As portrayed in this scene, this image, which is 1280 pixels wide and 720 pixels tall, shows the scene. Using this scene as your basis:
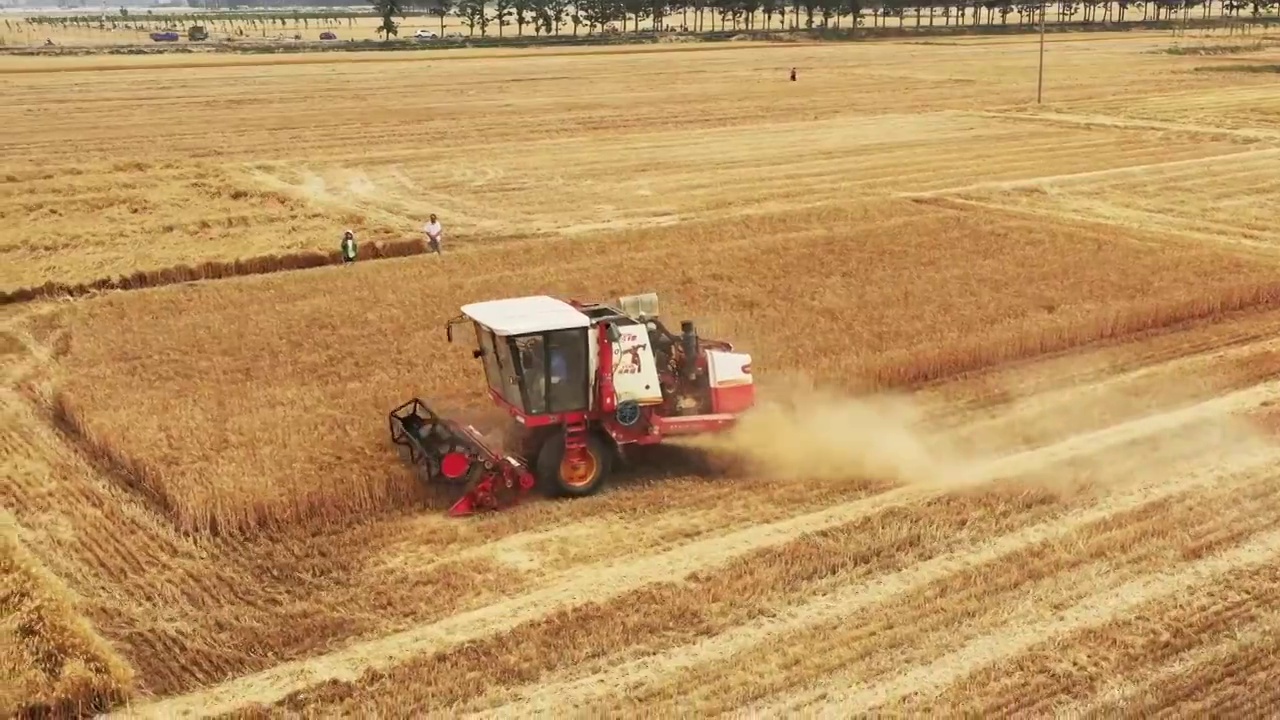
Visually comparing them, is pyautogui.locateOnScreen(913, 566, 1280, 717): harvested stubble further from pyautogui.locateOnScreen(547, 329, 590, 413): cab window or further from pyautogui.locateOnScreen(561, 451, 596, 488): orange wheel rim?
pyautogui.locateOnScreen(547, 329, 590, 413): cab window

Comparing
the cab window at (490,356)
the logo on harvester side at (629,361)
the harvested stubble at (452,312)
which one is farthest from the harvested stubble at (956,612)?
the harvested stubble at (452,312)

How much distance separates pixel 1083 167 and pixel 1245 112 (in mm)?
16189

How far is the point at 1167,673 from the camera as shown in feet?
32.1

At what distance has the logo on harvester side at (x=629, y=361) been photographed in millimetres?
12938

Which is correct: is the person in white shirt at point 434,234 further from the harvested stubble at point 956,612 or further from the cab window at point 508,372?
the harvested stubble at point 956,612

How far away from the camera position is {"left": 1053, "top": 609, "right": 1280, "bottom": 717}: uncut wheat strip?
30.6ft

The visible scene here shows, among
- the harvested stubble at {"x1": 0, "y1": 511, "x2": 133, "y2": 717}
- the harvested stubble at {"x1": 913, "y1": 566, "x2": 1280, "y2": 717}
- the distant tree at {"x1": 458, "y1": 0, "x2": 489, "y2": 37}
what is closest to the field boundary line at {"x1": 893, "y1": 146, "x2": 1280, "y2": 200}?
the harvested stubble at {"x1": 913, "y1": 566, "x2": 1280, "y2": 717}

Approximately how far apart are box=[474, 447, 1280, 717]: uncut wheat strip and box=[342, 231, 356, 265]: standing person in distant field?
16.5m

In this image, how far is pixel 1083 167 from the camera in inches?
1393

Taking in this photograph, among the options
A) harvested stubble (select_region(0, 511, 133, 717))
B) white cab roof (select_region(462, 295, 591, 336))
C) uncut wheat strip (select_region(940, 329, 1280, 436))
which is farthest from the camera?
uncut wheat strip (select_region(940, 329, 1280, 436))

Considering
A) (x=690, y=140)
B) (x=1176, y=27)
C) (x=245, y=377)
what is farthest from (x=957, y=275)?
(x=1176, y=27)

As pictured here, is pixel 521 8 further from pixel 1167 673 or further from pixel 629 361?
pixel 1167 673

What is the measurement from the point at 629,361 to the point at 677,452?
5.81 ft

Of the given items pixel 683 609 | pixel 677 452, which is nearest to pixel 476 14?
pixel 677 452
